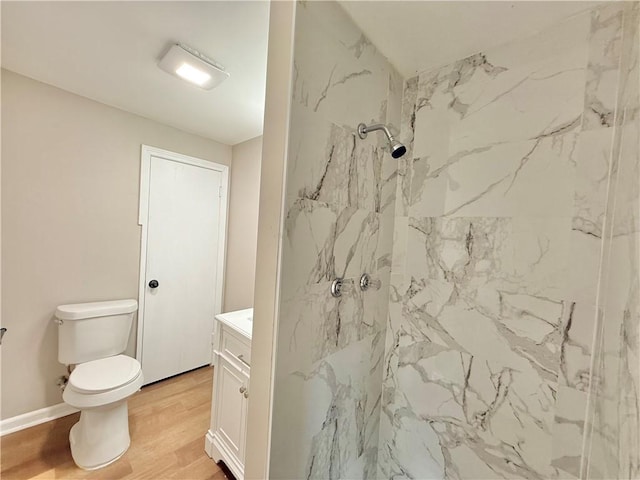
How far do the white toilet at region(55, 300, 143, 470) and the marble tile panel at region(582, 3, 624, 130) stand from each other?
250cm

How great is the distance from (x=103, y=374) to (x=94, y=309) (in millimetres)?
438

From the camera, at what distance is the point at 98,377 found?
147 centimetres

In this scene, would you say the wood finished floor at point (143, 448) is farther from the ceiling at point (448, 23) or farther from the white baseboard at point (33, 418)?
the ceiling at point (448, 23)

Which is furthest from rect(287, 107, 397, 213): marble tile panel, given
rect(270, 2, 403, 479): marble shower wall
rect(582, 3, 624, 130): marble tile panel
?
rect(582, 3, 624, 130): marble tile panel

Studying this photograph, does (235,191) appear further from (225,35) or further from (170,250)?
(225,35)

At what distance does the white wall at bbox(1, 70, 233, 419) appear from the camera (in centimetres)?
151

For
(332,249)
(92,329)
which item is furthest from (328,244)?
(92,329)

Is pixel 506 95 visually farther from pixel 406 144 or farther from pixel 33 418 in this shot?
pixel 33 418

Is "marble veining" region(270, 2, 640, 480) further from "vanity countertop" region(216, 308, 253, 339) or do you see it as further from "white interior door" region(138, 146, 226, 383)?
"white interior door" region(138, 146, 226, 383)

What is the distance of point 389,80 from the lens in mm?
1193

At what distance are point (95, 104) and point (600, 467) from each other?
10.0 ft

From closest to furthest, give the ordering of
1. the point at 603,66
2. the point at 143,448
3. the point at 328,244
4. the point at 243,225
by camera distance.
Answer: the point at 603,66
the point at 328,244
the point at 143,448
the point at 243,225

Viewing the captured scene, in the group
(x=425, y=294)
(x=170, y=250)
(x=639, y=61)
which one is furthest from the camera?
(x=170, y=250)

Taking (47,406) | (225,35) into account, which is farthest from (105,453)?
(225,35)
